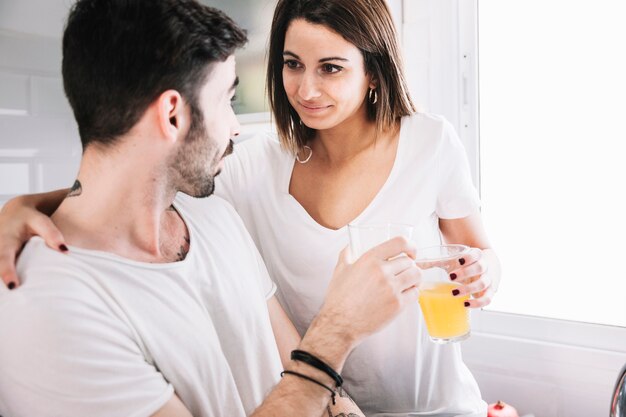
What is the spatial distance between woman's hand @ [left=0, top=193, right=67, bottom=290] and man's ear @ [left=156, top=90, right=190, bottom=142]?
0.78ft

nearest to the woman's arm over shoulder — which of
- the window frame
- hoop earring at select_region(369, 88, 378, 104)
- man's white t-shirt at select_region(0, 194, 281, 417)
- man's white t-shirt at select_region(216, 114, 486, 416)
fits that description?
man's white t-shirt at select_region(216, 114, 486, 416)

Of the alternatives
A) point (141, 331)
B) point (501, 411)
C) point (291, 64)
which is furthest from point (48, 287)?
point (501, 411)

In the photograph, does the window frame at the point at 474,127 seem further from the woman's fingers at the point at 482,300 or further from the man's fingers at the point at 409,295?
the man's fingers at the point at 409,295

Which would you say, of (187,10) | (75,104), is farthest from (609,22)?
(75,104)

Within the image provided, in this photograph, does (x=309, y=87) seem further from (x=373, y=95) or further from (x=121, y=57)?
(x=121, y=57)

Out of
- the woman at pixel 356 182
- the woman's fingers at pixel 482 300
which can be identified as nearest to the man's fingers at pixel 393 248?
the woman's fingers at pixel 482 300

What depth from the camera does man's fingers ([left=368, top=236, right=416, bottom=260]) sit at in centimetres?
99

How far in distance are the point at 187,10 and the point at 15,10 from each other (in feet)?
0.93

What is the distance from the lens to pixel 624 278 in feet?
6.16

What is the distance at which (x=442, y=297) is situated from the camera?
3.63 ft

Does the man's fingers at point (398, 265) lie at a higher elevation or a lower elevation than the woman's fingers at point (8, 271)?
lower

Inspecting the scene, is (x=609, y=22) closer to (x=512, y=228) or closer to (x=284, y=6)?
(x=512, y=228)

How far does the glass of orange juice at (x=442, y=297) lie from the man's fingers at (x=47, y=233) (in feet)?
2.02

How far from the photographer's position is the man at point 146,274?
85 cm
